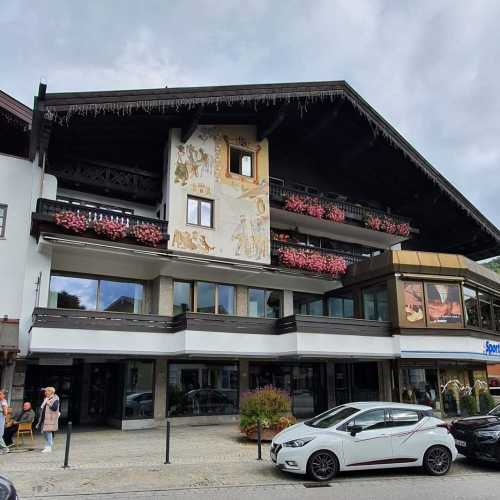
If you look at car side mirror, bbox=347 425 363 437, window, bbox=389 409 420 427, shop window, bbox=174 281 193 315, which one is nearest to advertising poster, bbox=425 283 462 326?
shop window, bbox=174 281 193 315

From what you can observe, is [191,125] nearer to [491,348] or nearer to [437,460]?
[437,460]

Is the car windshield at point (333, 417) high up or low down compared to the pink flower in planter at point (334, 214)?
down

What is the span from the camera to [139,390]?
18.8 metres

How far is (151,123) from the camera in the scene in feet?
67.2

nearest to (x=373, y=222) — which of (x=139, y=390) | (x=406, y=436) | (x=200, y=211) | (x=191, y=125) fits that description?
(x=200, y=211)

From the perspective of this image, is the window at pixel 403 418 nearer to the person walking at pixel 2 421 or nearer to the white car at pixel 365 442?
the white car at pixel 365 442

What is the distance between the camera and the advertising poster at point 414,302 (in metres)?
20.6

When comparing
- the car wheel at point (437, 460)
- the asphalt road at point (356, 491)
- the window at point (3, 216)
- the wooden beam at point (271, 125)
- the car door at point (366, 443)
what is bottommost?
the asphalt road at point (356, 491)

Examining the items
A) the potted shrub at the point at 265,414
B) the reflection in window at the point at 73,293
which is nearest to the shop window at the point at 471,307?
the potted shrub at the point at 265,414

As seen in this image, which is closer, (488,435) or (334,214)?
(488,435)

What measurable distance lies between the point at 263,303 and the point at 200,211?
5320mm

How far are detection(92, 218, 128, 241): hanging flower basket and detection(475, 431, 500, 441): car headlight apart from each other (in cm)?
1276

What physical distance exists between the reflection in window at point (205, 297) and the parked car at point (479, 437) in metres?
10.9

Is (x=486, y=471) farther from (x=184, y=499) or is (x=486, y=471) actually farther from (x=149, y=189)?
(x=149, y=189)
